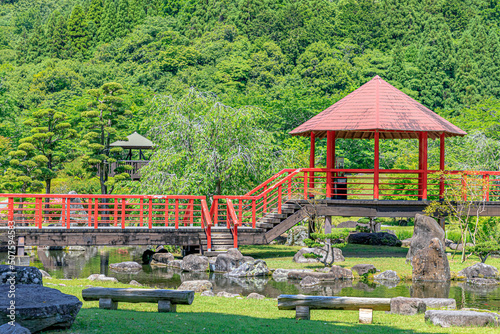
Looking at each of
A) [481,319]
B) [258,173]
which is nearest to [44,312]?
[481,319]

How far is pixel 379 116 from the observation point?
712 inches

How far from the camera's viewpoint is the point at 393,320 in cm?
895

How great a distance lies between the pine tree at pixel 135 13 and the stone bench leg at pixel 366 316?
7255cm

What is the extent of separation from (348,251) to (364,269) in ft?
14.9

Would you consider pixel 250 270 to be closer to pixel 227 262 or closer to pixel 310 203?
pixel 227 262

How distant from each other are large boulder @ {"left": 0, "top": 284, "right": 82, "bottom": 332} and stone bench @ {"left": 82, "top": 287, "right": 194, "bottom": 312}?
1525mm

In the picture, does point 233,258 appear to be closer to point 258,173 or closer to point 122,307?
point 258,173

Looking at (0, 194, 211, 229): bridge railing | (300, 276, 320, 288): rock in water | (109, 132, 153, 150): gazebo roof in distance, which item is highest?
(109, 132, 153, 150): gazebo roof in distance

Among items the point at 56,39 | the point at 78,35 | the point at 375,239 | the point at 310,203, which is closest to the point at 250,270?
the point at 310,203

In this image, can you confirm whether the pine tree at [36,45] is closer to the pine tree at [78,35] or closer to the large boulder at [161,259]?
the pine tree at [78,35]

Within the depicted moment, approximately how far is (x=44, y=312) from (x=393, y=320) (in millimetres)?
5118

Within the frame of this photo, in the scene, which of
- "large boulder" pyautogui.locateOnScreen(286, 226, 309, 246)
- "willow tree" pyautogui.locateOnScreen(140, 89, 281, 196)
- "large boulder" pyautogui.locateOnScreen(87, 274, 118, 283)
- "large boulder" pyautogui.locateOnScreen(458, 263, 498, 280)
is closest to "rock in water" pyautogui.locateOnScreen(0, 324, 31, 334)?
"large boulder" pyautogui.locateOnScreen(87, 274, 118, 283)

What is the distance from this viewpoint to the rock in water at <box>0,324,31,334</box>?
19.1ft

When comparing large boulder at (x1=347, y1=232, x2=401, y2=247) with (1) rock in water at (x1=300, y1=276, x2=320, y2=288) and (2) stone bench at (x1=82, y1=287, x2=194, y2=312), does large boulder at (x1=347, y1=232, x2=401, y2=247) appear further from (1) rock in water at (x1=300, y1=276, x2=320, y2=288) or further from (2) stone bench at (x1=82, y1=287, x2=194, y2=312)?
(2) stone bench at (x1=82, y1=287, x2=194, y2=312)
